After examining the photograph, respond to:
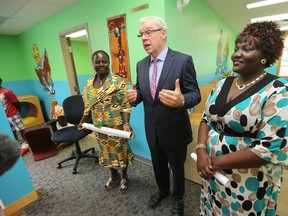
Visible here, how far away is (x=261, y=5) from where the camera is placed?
333cm

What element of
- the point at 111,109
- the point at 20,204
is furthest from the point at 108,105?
the point at 20,204

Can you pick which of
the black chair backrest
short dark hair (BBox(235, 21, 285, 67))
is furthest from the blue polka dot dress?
the black chair backrest

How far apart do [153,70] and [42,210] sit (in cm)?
185

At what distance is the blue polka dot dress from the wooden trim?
75.3 inches

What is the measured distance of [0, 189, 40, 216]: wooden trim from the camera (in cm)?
159

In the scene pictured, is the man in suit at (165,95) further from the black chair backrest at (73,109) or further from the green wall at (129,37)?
the black chair backrest at (73,109)

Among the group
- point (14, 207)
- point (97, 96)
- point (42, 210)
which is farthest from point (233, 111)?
point (14, 207)

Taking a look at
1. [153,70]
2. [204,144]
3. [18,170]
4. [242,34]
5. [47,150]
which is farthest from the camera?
[47,150]

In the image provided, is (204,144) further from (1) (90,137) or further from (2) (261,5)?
(2) (261,5)

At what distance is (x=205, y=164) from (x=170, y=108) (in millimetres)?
459

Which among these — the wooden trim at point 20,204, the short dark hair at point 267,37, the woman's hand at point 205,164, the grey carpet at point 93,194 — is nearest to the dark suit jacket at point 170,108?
the woman's hand at point 205,164

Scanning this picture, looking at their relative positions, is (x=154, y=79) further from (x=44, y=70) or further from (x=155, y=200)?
(x=44, y=70)

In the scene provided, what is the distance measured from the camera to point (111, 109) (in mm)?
1540

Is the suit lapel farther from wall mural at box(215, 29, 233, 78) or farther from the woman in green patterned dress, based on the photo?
wall mural at box(215, 29, 233, 78)
